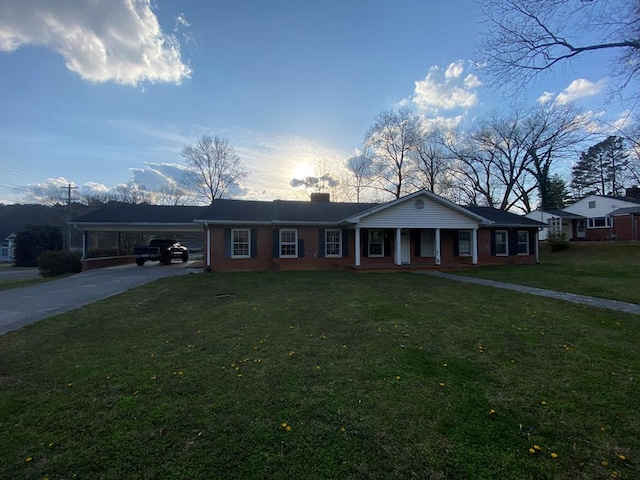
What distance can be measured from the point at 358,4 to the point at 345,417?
13.4m

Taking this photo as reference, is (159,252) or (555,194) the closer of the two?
(159,252)

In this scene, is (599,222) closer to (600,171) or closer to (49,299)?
(600,171)

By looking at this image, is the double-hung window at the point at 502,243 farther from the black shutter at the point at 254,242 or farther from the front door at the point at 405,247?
the black shutter at the point at 254,242

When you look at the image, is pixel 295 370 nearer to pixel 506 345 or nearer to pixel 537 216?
pixel 506 345

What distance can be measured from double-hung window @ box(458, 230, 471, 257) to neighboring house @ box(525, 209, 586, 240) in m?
17.8

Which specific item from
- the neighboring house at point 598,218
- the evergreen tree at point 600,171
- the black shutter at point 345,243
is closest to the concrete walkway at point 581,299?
the black shutter at point 345,243

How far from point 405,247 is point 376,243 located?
1.88 meters

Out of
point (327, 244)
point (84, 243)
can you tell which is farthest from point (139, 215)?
point (327, 244)

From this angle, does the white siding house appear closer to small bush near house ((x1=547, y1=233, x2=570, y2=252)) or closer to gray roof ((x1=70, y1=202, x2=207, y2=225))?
small bush near house ((x1=547, y1=233, x2=570, y2=252))

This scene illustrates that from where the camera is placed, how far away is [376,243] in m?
17.4

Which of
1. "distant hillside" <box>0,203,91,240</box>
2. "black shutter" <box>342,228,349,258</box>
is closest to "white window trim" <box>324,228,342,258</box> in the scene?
"black shutter" <box>342,228,349,258</box>

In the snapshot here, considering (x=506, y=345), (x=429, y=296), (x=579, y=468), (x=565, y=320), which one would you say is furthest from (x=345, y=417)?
(x=429, y=296)

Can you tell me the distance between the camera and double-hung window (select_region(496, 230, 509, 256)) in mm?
19172

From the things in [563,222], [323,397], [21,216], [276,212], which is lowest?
[323,397]
